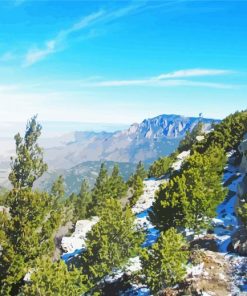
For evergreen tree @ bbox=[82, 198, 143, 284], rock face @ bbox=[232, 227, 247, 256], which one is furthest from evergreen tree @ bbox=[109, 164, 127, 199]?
rock face @ bbox=[232, 227, 247, 256]

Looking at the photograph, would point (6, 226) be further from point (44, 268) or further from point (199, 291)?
point (199, 291)

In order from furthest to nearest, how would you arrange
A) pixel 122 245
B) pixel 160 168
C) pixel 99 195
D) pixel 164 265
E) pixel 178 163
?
pixel 160 168, pixel 178 163, pixel 99 195, pixel 122 245, pixel 164 265

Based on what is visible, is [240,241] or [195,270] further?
[240,241]

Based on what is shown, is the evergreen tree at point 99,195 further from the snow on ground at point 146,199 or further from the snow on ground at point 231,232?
the snow on ground at point 231,232

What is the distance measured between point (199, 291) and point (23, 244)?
86.7 feet

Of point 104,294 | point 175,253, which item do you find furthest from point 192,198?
point 104,294

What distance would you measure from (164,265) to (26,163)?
31980 mm

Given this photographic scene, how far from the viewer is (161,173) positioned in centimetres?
14988

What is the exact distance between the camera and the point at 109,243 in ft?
184

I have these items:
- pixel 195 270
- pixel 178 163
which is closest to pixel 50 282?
pixel 195 270

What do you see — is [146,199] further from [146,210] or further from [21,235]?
[21,235]

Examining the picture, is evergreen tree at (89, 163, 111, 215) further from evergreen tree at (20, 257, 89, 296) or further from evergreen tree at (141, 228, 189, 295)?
evergreen tree at (20, 257, 89, 296)

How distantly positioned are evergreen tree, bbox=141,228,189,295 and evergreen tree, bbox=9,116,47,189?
90.5 feet

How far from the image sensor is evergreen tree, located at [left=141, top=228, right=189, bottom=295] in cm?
4900
